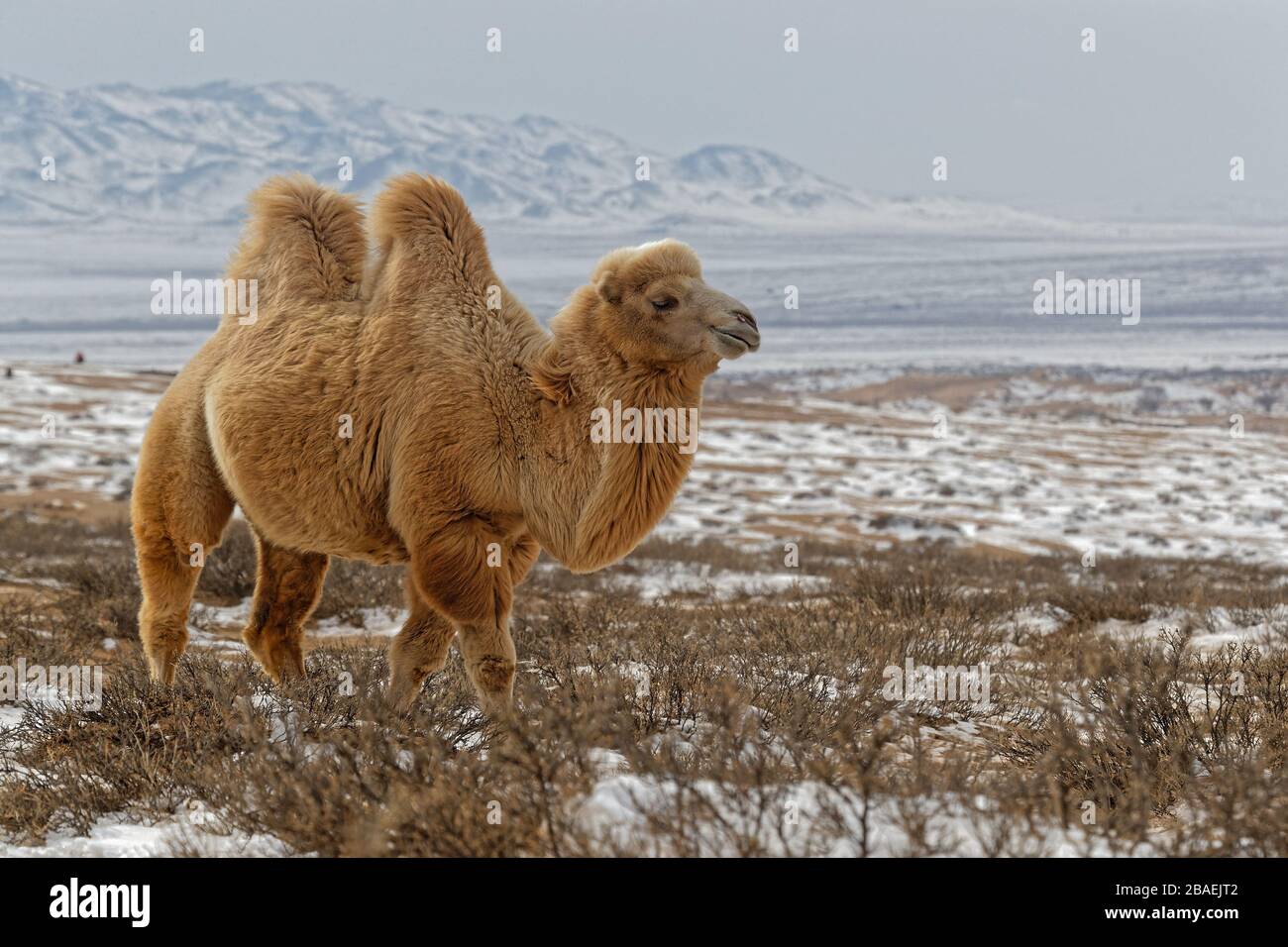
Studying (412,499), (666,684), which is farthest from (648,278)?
(666,684)

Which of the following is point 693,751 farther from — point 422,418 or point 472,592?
point 422,418

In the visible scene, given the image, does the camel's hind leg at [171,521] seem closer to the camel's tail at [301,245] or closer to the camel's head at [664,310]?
the camel's tail at [301,245]

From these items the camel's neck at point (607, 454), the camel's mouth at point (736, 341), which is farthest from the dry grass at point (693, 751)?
the camel's mouth at point (736, 341)

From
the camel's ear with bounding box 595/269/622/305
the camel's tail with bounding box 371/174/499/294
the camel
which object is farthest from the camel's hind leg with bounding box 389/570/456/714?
the camel's ear with bounding box 595/269/622/305

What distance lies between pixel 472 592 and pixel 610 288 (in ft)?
4.63

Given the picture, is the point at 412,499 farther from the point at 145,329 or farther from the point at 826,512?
the point at 145,329

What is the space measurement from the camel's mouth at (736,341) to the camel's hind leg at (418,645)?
1.71 m

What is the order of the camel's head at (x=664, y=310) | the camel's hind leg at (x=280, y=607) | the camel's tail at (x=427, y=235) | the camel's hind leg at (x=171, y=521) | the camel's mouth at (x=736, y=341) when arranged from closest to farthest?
the camel's mouth at (x=736, y=341), the camel's head at (x=664, y=310), the camel's tail at (x=427, y=235), the camel's hind leg at (x=171, y=521), the camel's hind leg at (x=280, y=607)

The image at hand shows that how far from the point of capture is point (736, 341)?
489 centimetres

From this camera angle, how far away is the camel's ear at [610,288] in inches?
208

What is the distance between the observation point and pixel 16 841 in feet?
12.6

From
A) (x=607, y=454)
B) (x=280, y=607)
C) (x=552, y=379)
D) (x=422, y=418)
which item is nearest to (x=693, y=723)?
(x=607, y=454)

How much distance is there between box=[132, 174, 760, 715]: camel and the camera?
5086mm
